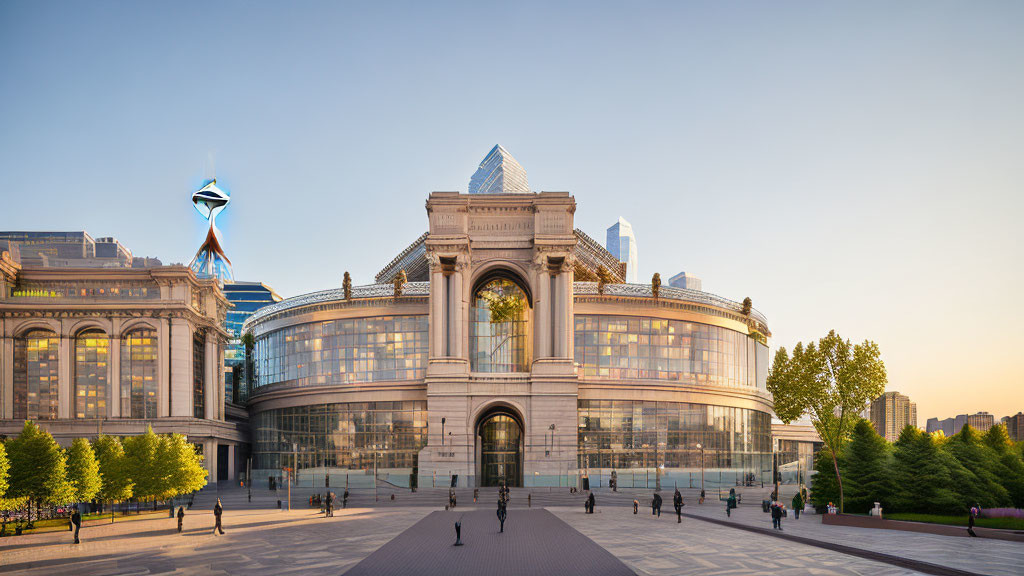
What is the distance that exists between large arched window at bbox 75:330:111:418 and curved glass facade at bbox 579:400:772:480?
60868 mm

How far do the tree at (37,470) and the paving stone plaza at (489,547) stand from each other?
12.9 ft

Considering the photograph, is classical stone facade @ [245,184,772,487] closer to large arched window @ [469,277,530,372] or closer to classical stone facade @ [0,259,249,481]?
large arched window @ [469,277,530,372]

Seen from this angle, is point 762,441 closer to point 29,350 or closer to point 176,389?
point 176,389

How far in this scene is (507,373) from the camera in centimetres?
9081

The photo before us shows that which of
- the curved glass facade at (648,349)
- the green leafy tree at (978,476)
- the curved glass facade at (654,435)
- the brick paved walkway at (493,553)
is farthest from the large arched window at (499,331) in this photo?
the green leafy tree at (978,476)

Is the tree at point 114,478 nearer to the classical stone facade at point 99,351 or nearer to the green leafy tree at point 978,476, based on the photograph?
the classical stone facade at point 99,351

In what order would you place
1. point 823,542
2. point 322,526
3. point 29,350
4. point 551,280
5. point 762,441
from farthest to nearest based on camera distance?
point 762,441, point 29,350, point 551,280, point 322,526, point 823,542

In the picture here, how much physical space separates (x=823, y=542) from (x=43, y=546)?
→ 4255 centimetres

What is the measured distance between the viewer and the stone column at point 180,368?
9969 cm

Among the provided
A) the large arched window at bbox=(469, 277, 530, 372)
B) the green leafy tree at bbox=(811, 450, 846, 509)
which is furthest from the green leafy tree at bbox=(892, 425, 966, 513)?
the large arched window at bbox=(469, 277, 530, 372)

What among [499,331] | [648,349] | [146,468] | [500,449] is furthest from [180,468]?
[648,349]

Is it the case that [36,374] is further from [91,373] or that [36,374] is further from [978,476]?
[978,476]

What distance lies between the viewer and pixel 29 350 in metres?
99.5

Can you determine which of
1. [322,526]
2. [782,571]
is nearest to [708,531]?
[782,571]
